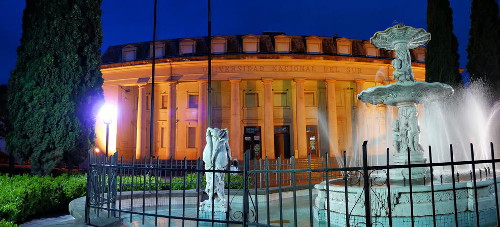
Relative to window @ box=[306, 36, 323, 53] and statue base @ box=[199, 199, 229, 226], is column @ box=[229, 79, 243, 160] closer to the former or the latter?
window @ box=[306, 36, 323, 53]

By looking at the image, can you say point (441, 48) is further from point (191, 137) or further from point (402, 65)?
point (191, 137)

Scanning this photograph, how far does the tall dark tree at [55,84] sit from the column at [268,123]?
1778cm

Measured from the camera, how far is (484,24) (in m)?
23.6

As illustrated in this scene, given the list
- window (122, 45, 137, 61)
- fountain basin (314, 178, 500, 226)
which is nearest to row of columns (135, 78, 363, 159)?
window (122, 45, 137, 61)

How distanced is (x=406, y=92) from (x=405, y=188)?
344cm

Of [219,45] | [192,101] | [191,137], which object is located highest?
[219,45]

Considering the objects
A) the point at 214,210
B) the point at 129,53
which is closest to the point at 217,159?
the point at 214,210

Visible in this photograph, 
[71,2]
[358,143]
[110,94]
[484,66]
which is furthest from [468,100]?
[110,94]

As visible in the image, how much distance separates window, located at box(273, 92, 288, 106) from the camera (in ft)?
116

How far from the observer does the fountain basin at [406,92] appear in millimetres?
9594

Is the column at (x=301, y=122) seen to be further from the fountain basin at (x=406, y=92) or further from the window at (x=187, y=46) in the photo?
the fountain basin at (x=406, y=92)

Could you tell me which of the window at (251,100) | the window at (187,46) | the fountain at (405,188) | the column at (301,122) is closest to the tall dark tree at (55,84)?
the fountain at (405,188)

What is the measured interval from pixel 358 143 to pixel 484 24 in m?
Answer: 14.5

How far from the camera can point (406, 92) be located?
9.95 m
